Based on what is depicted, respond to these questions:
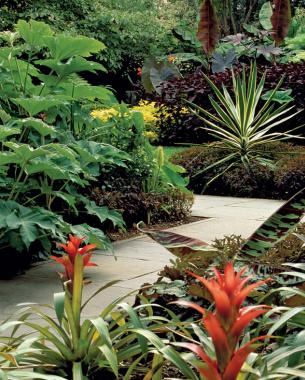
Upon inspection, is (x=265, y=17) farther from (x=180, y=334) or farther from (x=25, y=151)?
(x=180, y=334)

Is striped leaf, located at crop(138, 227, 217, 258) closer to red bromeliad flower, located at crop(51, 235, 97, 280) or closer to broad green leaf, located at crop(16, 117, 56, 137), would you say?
red bromeliad flower, located at crop(51, 235, 97, 280)

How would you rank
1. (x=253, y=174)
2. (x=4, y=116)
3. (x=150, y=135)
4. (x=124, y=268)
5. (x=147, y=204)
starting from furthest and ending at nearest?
(x=150, y=135), (x=253, y=174), (x=147, y=204), (x=124, y=268), (x=4, y=116)

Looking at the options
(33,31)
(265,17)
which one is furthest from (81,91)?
(265,17)

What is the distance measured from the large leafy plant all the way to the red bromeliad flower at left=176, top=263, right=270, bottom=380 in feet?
9.61

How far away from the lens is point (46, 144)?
5637 mm

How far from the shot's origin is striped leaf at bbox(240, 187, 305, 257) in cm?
360

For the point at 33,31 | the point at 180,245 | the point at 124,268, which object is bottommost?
the point at 124,268

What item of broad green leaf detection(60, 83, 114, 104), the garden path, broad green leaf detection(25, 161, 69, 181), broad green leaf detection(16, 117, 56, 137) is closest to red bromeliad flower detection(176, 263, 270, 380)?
the garden path

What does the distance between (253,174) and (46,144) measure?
5.36 metres

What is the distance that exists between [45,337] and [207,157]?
8.46 metres

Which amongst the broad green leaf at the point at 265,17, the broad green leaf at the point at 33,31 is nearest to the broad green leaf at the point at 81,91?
the broad green leaf at the point at 33,31

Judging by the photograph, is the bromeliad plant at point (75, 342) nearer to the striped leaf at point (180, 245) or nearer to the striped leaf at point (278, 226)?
the striped leaf at point (180, 245)

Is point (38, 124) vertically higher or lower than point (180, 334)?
higher

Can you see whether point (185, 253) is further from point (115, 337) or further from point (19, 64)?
point (19, 64)
